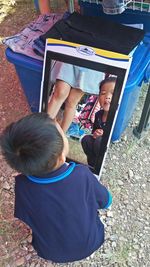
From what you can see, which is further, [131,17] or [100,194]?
[131,17]

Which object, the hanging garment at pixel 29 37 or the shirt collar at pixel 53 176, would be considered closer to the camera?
the shirt collar at pixel 53 176

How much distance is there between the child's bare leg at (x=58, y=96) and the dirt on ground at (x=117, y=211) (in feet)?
1.20

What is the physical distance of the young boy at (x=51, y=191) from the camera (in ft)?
3.21

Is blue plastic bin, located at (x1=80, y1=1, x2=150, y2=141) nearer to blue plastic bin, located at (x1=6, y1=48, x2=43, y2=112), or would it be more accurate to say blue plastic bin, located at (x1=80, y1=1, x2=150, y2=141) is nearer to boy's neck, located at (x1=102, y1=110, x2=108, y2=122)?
boy's neck, located at (x1=102, y1=110, x2=108, y2=122)

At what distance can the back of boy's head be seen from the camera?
97 centimetres

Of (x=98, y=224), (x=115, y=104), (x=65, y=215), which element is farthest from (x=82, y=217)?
(x=115, y=104)

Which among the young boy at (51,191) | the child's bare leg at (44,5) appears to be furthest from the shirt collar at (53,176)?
the child's bare leg at (44,5)

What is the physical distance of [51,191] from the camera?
1.07 m

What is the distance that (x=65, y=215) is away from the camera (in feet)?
3.62

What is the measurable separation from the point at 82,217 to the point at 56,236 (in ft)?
0.35

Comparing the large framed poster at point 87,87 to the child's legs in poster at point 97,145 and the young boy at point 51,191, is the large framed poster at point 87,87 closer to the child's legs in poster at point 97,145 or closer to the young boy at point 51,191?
the child's legs in poster at point 97,145

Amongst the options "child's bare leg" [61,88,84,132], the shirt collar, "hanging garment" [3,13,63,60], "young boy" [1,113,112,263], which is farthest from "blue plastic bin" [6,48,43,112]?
the shirt collar

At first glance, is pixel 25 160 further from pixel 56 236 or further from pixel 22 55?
pixel 22 55

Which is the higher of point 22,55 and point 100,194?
point 22,55
